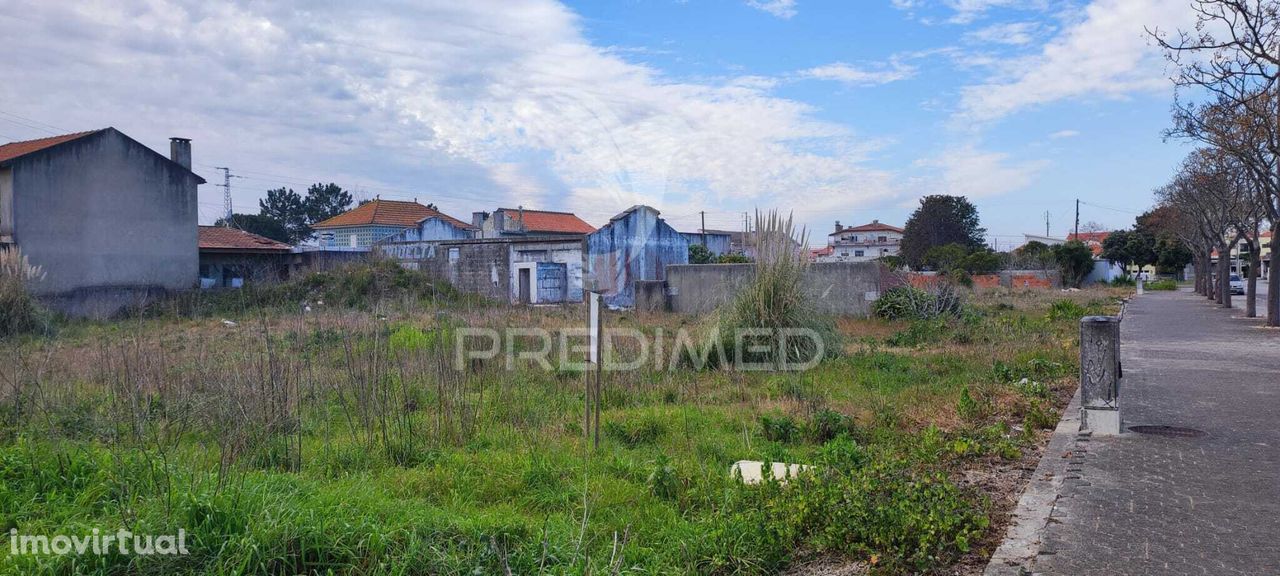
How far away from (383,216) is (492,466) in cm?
4722

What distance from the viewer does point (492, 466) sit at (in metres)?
5.63

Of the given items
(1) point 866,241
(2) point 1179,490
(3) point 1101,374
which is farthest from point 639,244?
(1) point 866,241

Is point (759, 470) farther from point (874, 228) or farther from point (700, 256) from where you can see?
point (874, 228)

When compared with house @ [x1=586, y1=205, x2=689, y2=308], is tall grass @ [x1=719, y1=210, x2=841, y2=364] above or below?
below

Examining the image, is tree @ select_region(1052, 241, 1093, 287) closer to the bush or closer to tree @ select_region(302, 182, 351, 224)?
the bush

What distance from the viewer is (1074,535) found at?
166 inches

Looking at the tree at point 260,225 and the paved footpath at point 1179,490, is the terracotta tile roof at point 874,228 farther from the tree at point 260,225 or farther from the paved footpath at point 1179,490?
the paved footpath at point 1179,490

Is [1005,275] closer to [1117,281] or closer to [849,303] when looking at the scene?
[1117,281]

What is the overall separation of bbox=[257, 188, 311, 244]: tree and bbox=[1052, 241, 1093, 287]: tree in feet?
177

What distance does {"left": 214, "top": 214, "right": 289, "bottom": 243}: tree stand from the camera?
55.2m

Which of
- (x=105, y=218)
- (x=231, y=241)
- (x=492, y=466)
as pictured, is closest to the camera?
(x=492, y=466)

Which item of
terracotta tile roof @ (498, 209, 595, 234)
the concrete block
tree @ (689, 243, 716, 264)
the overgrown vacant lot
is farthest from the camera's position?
terracotta tile roof @ (498, 209, 595, 234)

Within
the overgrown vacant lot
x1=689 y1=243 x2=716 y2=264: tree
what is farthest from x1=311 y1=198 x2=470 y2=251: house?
the overgrown vacant lot

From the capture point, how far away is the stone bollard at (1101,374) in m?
6.79
